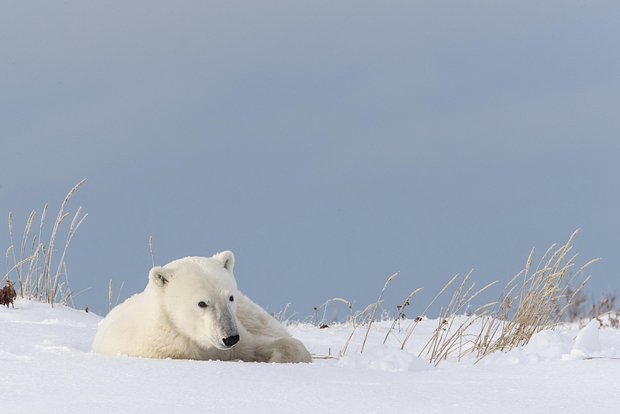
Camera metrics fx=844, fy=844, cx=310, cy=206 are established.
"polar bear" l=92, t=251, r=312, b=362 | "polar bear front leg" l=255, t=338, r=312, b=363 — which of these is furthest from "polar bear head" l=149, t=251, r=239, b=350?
"polar bear front leg" l=255, t=338, r=312, b=363

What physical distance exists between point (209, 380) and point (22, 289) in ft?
19.7

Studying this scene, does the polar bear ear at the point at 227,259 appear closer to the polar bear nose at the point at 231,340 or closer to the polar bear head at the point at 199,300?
the polar bear head at the point at 199,300

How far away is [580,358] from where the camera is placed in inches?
203

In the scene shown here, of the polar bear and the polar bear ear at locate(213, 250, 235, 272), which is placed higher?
Result: the polar bear ear at locate(213, 250, 235, 272)

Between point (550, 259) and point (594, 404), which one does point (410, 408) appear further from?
point (550, 259)

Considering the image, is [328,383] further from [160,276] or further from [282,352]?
[160,276]

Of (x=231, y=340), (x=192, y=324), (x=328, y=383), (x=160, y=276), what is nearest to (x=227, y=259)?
(x=160, y=276)

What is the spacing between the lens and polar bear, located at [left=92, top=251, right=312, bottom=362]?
485 centimetres

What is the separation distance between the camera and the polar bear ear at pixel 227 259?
17.6ft

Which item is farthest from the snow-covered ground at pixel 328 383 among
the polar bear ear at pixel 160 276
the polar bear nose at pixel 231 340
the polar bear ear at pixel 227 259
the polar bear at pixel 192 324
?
the polar bear ear at pixel 227 259

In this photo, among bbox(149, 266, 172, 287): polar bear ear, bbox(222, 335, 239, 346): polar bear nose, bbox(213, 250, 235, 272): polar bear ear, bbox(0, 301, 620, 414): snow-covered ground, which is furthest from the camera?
bbox(213, 250, 235, 272): polar bear ear

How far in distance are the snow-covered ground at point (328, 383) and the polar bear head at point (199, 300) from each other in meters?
0.28

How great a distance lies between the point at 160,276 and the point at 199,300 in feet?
1.09

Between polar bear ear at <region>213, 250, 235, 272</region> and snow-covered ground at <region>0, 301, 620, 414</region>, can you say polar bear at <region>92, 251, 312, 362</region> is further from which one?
snow-covered ground at <region>0, 301, 620, 414</region>
